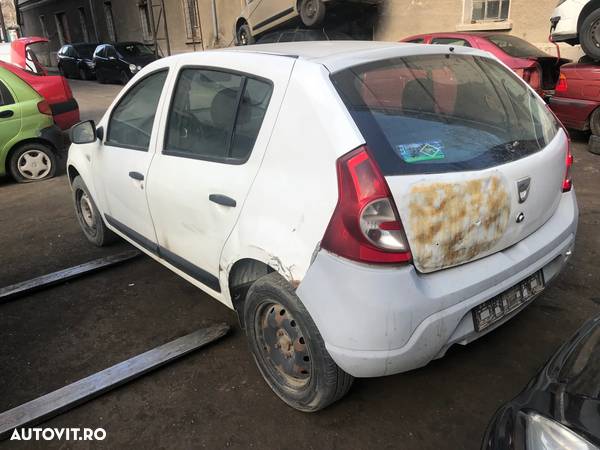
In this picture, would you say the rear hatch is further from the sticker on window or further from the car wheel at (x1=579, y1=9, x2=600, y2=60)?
the car wheel at (x1=579, y1=9, x2=600, y2=60)

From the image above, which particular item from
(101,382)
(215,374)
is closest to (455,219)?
(215,374)

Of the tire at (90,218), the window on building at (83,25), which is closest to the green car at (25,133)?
the tire at (90,218)

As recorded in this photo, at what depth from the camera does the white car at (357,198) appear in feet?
6.18

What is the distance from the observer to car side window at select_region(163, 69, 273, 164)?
2.35 meters

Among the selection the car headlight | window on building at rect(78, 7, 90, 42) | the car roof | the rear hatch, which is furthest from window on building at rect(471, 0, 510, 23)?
window on building at rect(78, 7, 90, 42)

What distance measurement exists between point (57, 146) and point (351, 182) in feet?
20.1

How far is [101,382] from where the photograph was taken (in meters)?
2.60

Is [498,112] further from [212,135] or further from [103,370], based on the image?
[103,370]

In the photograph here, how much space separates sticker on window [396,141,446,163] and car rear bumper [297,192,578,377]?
427 millimetres

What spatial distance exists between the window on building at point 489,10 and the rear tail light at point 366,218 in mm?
12151

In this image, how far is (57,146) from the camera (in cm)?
684

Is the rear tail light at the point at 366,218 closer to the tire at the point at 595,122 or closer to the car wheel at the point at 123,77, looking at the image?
the tire at the point at 595,122

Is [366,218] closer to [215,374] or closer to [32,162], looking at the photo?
[215,374]

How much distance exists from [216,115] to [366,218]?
116 cm
